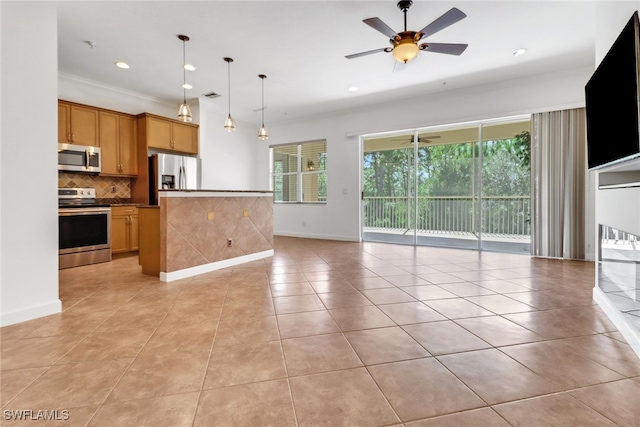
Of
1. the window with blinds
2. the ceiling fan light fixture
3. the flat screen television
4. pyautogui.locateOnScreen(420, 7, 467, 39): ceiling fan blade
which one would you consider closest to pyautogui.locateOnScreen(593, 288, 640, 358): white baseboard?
the flat screen television

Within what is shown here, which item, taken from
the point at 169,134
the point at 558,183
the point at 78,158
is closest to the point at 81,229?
the point at 78,158

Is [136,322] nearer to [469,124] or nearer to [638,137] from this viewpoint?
[638,137]

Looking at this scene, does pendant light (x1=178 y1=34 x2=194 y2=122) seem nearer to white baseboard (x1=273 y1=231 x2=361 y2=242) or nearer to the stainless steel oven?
the stainless steel oven

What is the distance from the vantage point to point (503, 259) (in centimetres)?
470

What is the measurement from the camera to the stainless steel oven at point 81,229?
4215 mm

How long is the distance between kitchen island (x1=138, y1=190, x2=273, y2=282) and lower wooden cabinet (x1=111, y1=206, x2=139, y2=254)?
1.44m

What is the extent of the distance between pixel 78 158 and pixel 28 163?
263 cm

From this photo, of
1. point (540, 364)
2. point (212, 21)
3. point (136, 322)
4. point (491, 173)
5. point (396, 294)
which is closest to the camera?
point (540, 364)

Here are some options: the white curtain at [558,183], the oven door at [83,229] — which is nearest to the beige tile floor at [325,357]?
the oven door at [83,229]

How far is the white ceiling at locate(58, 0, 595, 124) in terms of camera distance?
306cm

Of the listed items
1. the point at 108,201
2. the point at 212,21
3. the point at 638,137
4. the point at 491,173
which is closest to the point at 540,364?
the point at 638,137

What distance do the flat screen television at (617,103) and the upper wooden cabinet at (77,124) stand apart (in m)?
6.22

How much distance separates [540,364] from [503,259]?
3.41 m

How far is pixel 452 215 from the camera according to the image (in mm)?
6051
